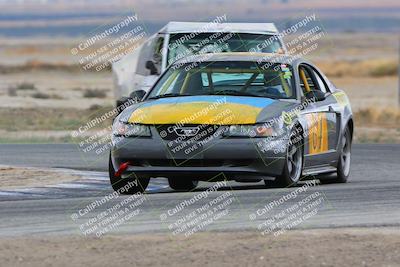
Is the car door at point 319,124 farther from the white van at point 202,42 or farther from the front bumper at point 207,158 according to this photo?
the white van at point 202,42

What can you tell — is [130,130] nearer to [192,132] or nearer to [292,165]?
[192,132]

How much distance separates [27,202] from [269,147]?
2.48m

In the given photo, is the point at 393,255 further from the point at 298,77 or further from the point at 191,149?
the point at 298,77

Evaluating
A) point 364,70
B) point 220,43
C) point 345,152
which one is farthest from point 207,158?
point 364,70

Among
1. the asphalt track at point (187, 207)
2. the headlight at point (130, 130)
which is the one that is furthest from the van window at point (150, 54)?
the headlight at point (130, 130)

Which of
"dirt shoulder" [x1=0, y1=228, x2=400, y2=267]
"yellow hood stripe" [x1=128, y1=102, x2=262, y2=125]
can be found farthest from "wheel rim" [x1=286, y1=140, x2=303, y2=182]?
"dirt shoulder" [x1=0, y1=228, x2=400, y2=267]

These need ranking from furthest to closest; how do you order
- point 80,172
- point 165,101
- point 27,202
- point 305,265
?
point 80,172
point 165,101
point 27,202
point 305,265

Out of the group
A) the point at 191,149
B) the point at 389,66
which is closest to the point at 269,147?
the point at 191,149

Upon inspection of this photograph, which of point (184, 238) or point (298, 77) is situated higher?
point (184, 238)

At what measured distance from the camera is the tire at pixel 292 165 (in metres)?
14.0

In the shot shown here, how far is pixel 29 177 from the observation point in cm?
1673

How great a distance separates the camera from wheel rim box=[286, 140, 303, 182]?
14102 millimetres

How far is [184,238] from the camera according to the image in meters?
10.4

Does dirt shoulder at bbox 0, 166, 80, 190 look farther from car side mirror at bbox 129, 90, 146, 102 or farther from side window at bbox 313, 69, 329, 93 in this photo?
side window at bbox 313, 69, 329, 93
